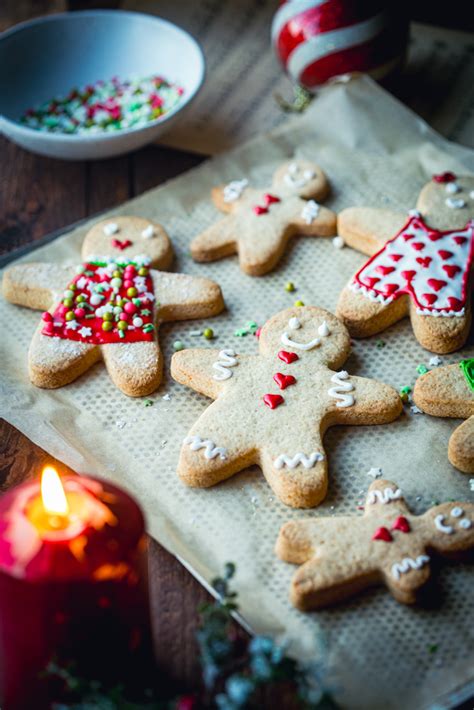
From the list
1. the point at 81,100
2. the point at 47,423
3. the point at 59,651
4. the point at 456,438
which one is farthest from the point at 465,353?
the point at 81,100

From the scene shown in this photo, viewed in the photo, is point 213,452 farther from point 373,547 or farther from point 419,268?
point 419,268

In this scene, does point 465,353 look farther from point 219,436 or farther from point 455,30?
point 455,30

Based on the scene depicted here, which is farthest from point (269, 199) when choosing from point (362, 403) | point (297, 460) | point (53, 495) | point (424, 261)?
point (53, 495)

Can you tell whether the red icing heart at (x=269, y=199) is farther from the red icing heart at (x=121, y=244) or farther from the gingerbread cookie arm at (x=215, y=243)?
the red icing heart at (x=121, y=244)

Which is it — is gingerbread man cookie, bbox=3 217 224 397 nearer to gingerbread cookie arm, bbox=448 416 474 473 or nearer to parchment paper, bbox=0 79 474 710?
parchment paper, bbox=0 79 474 710

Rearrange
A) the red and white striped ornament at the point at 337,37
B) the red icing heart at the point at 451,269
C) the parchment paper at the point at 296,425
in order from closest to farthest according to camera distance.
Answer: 1. the parchment paper at the point at 296,425
2. the red icing heart at the point at 451,269
3. the red and white striped ornament at the point at 337,37

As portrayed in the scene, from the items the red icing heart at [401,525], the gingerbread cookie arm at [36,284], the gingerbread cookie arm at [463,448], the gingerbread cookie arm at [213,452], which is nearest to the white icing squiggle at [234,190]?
the gingerbread cookie arm at [36,284]
